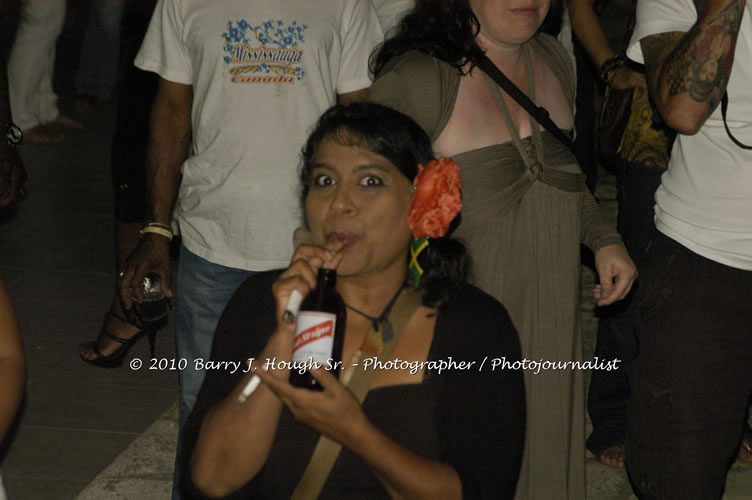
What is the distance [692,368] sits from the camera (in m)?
3.42

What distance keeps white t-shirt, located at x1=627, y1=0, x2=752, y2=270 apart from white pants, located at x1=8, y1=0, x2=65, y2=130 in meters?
8.08

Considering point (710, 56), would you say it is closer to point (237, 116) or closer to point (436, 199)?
point (436, 199)

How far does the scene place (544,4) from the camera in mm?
3512

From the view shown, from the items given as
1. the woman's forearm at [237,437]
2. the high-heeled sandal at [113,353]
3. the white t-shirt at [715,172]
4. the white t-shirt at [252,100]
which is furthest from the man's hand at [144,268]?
the high-heeled sandal at [113,353]

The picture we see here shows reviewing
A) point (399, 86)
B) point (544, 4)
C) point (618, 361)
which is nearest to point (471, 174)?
point (399, 86)

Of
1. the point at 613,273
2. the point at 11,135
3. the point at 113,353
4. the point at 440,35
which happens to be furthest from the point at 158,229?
the point at 113,353

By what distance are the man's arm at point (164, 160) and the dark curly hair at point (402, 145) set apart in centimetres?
104

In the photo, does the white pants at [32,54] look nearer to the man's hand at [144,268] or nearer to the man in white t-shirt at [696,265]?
the man's hand at [144,268]

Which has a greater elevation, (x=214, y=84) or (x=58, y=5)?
(x=214, y=84)

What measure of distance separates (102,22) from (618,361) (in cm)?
633

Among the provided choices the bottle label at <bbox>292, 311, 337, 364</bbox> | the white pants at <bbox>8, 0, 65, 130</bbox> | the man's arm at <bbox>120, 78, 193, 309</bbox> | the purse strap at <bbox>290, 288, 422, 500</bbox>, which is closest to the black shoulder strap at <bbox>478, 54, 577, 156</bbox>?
the purse strap at <bbox>290, 288, 422, 500</bbox>

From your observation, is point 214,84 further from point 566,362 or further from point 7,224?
point 7,224

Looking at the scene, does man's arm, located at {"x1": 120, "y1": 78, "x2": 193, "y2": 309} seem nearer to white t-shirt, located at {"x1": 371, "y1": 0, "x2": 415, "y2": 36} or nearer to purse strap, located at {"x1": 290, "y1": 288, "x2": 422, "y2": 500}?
white t-shirt, located at {"x1": 371, "y1": 0, "x2": 415, "y2": 36}

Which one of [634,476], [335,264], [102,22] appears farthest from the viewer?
[102,22]
